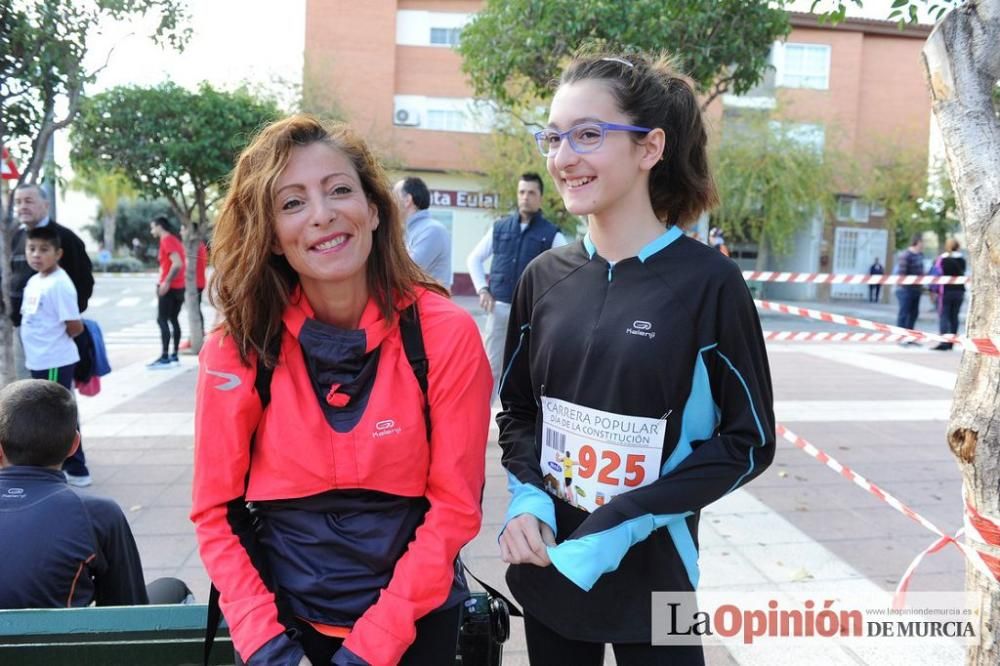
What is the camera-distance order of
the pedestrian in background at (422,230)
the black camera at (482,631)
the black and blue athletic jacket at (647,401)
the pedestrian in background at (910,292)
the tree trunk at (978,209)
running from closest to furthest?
the black and blue athletic jacket at (647,401)
the black camera at (482,631)
the tree trunk at (978,209)
the pedestrian in background at (422,230)
the pedestrian in background at (910,292)

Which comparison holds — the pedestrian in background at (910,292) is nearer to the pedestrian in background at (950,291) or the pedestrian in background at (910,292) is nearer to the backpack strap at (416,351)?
the pedestrian in background at (950,291)

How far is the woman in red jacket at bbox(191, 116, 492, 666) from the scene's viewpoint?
160 cm

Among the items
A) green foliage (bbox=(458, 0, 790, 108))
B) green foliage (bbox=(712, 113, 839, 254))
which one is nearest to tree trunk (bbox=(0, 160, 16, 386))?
green foliage (bbox=(458, 0, 790, 108))

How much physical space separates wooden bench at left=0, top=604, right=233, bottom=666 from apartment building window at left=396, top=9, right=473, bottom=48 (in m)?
26.6

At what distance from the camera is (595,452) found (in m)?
1.69

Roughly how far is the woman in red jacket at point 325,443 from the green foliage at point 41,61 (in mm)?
3047

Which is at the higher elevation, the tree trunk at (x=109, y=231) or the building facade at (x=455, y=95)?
the building facade at (x=455, y=95)

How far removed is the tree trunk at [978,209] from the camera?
6.61 ft

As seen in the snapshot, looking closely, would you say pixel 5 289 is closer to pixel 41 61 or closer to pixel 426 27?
pixel 41 61

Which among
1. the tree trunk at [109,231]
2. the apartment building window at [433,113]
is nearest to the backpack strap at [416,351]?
the apartment building window at [433,113]

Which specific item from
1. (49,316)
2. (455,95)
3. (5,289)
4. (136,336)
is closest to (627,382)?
(5,289)

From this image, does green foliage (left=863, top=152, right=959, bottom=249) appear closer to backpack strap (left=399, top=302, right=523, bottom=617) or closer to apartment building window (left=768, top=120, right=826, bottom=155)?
apartment building window (left=768, top=120, right=826, bottom=155)

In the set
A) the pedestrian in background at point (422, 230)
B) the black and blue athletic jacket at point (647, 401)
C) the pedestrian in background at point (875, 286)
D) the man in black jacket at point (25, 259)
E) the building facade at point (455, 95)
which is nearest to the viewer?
the black and blue athletic jacket at point (647, 401)

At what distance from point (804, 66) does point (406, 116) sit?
15.0m
